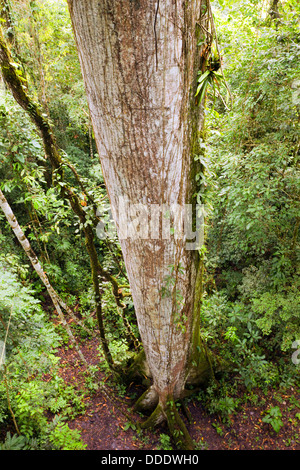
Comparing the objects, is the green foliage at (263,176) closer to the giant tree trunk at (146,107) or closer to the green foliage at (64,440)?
the giant tree trunk at (146,107)

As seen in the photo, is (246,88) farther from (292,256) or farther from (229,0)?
(292,256)

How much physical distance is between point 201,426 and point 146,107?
4115 millimetres

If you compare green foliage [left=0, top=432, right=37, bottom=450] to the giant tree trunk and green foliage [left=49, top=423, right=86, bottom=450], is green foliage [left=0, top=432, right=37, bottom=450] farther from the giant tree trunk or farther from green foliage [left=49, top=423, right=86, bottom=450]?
the giant tree trunk

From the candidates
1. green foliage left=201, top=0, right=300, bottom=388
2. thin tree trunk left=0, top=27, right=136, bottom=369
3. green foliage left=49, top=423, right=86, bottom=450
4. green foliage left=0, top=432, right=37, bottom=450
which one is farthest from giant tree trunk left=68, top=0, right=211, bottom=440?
green foliage left=49, top=423, right=86, bottom=450

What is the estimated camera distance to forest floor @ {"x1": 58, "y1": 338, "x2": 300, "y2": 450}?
3156mm

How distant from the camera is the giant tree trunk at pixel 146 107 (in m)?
1.22

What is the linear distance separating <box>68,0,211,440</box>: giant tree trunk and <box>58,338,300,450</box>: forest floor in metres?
2.36

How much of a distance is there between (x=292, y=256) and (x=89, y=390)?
390 cm

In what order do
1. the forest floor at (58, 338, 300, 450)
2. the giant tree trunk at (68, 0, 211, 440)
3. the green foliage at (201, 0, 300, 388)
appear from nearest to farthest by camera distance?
the giant tree trunk at (68, 0, 211, 440) < the green foliage at (201, 0, 300, 388) < the forest floor at (58, 338, 300, 450)

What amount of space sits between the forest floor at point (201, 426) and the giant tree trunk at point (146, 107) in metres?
2.36

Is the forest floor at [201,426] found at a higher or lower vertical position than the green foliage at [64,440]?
lower

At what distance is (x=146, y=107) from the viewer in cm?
139

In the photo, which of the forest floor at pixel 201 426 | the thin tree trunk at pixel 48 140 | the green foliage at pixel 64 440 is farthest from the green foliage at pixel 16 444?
the thin tree trunk at pixel 48 140
